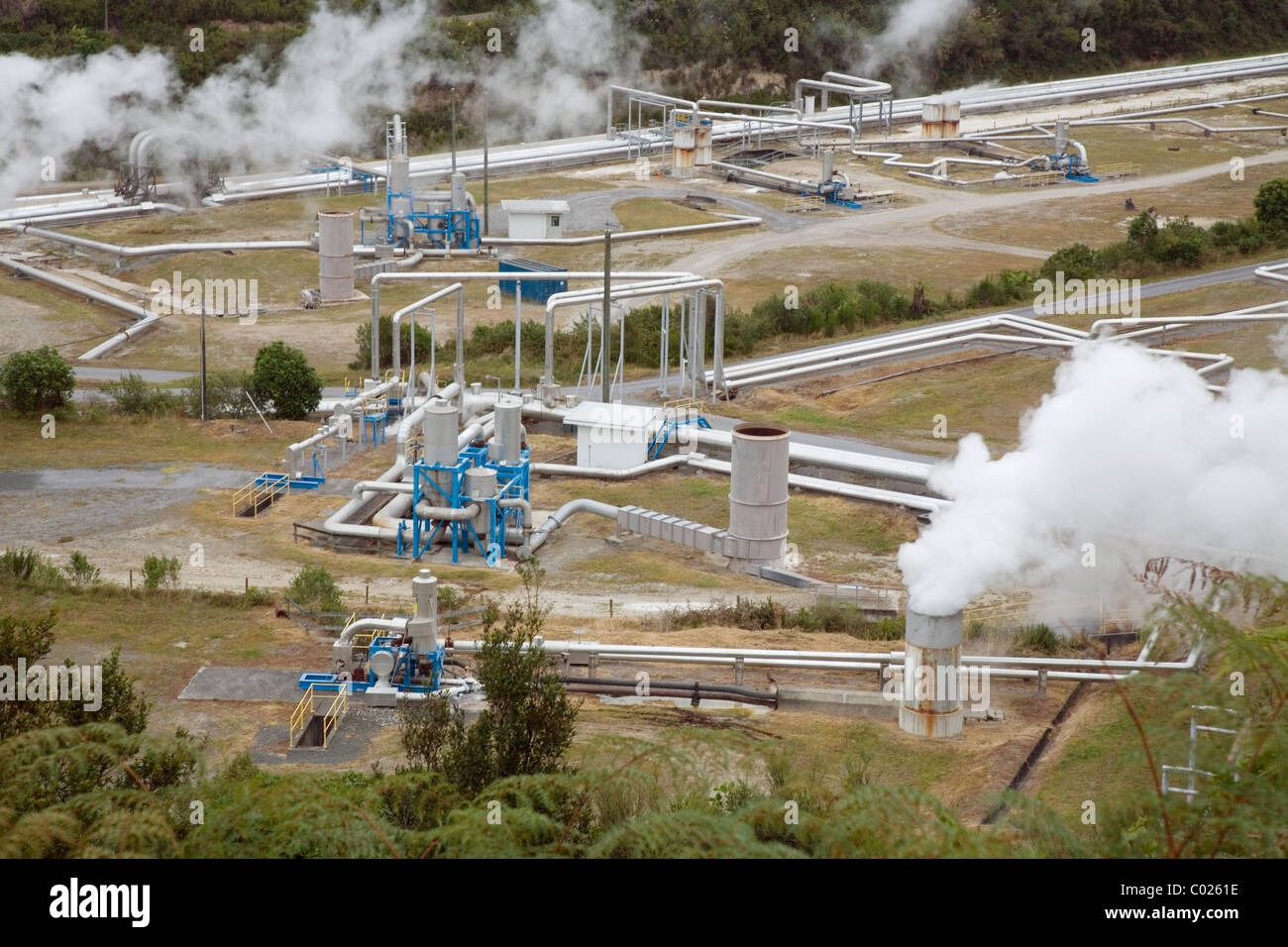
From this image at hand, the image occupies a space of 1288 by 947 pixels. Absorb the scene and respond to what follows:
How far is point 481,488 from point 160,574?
6597mm

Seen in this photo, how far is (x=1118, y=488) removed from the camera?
23.8 meters

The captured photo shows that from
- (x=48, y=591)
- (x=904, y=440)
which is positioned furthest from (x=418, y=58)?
(x=48, y=591)

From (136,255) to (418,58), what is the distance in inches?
1240

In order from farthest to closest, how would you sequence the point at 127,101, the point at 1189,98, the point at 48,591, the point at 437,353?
1. the point at 1189,98
2. the point at 127,101
3. the point at 437,353
4. the point at 48,591

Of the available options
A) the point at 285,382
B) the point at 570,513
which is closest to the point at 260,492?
the point at 285,382

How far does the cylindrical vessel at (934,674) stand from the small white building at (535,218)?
4507 centimetres

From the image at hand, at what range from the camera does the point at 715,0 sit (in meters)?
102

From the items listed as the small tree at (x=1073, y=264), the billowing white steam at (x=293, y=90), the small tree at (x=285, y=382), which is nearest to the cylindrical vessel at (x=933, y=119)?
the billowing white steam at (x=293, y=90)

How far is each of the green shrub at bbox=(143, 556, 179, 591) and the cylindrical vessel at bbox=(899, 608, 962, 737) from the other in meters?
13.9

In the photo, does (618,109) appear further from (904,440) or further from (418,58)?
(904,440)

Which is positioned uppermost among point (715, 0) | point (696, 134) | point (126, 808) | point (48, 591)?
point (715, 0)

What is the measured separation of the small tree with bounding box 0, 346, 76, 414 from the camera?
40.8 m
